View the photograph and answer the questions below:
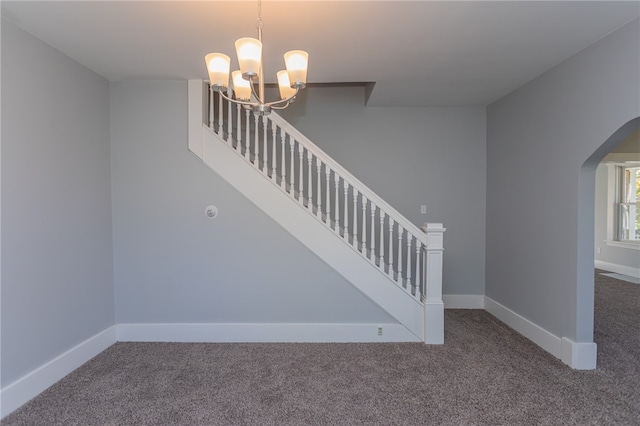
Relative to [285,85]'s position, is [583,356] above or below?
below

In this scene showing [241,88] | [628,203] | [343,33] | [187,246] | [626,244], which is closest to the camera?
[241,88]

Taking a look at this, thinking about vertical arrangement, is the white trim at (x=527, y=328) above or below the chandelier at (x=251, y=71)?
below

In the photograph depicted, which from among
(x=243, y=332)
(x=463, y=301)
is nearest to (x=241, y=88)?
(x=243, y=332)

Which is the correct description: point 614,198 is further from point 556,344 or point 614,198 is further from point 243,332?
point 243,332

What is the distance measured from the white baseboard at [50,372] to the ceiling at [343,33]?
244 centimetres

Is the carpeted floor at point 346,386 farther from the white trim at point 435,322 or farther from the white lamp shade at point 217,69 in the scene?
the white lamp shade at point 217,69

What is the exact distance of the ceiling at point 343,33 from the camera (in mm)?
1980

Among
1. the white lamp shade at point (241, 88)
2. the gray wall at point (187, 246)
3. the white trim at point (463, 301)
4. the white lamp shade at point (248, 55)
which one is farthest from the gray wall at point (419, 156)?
the white lamp shade at point (248, 55)

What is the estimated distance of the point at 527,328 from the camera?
318 centimetres

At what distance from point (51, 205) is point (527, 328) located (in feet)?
14.4

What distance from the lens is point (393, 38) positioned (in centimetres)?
233

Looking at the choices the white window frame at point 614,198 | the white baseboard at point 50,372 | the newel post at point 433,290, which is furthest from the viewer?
the white window frame at point 614,198

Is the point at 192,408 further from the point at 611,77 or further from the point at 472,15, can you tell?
the point at 611,77

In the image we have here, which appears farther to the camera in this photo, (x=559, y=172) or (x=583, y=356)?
(x=559, y=172)
